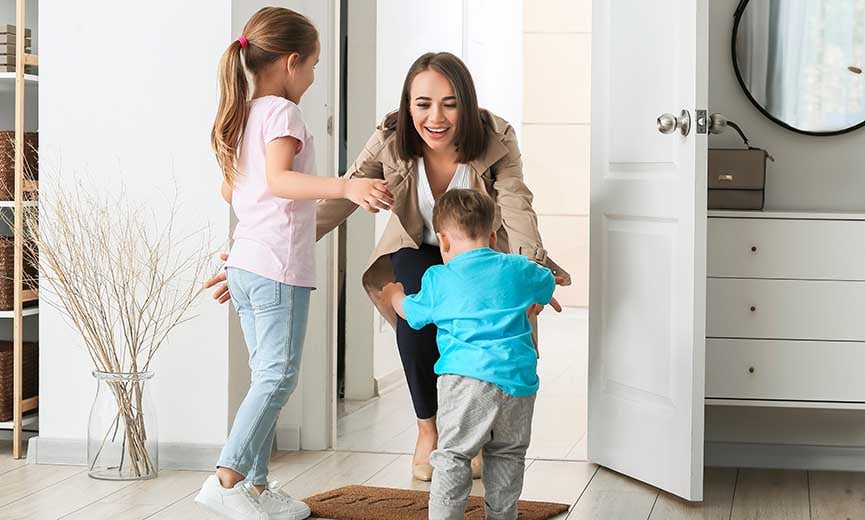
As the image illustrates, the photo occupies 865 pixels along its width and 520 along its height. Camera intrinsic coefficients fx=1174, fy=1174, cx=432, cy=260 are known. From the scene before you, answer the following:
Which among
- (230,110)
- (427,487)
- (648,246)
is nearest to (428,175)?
(648,246)

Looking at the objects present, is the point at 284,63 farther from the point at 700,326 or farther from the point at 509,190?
the point at 700,326

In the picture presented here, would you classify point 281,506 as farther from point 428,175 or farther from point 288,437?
point 428,175

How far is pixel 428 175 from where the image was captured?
10.9 ft

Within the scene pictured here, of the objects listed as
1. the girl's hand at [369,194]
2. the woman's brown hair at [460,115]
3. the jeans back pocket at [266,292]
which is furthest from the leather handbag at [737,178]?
the jeans back pocket at [266,292]

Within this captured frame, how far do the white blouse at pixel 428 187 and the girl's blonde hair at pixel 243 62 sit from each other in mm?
637

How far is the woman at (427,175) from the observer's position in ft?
10.4

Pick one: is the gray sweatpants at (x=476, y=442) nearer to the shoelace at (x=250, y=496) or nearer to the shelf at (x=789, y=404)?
the shoelace at (x=250, y=496)

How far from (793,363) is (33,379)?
2302mm

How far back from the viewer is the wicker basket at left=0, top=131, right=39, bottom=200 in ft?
11.7

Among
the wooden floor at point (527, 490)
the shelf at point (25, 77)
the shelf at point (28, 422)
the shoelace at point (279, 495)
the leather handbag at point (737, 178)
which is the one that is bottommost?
the wooden floor at point (527, 490)

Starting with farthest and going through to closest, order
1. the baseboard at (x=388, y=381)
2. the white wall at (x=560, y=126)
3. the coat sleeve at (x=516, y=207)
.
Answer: the white wall at (x=560, y=126) < the baseboard at (x=388, y=381) < the coat sleeve at (x=516, y=207)

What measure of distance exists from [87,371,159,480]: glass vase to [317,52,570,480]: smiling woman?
2.23 ft

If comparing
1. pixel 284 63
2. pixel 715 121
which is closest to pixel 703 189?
pixel 715 121

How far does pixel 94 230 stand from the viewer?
11.0ft
